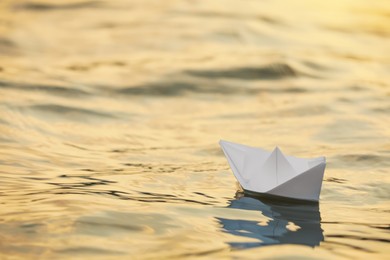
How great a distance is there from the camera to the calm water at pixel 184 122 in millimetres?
2354

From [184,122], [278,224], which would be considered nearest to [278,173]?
[278,224]

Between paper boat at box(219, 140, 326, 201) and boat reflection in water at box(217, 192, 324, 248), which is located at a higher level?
paper boat at box(219, 140, 326, 201)

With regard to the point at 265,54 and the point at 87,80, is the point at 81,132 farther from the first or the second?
the point at 265,54

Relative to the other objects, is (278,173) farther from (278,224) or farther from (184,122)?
(184,122)

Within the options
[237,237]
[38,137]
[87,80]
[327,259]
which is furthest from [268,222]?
[87,80]

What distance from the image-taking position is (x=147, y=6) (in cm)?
614

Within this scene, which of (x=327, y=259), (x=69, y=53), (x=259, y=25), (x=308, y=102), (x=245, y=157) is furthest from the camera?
(x=259, y=25)

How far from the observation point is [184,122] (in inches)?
154

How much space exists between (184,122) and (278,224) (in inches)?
59.2

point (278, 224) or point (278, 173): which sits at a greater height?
point (278, 173)

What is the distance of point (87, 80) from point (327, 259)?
8.31 feet

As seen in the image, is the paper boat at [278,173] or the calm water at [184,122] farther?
the paper boat at [278,173]

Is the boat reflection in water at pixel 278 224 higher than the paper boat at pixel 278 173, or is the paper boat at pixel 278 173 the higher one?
the paper boat at pixel 278 173

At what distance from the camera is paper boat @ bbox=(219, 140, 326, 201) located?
2590 mm
